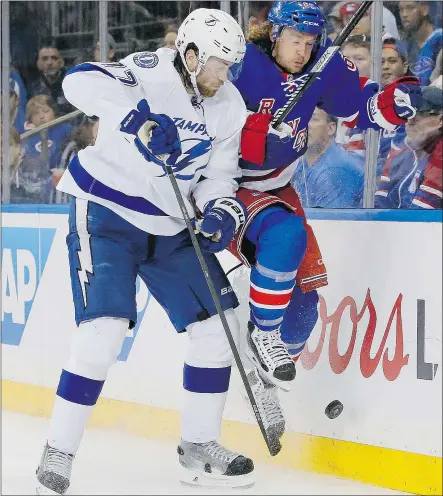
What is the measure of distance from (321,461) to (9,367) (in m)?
1.60

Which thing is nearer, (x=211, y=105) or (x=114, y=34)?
(x=211, y=105)

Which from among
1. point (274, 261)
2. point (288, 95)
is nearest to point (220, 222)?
point (274, 261)

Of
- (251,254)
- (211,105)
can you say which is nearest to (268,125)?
(211,105)

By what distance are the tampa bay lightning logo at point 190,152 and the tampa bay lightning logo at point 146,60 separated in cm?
21

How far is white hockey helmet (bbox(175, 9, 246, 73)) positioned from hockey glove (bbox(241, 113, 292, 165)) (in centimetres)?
16

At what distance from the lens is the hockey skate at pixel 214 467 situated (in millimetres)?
2965

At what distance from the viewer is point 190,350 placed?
9.80ft

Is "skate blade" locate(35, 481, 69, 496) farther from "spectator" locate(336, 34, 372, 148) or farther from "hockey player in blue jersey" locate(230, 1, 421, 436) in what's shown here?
"spectator" locate(336, 34, 372, 148)

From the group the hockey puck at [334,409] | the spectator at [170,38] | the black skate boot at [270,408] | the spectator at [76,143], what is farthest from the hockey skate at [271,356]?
the spectator at [76,143]

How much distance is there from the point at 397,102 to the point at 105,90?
2.53 feet

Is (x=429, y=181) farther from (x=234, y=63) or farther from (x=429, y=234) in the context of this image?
(x=234, y=63)

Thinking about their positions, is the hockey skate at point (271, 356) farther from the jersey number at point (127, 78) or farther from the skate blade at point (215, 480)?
the jersey number at point (127, 78)

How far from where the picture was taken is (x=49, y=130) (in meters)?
4.20

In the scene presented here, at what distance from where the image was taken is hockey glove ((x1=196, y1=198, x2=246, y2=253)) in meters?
2.78
